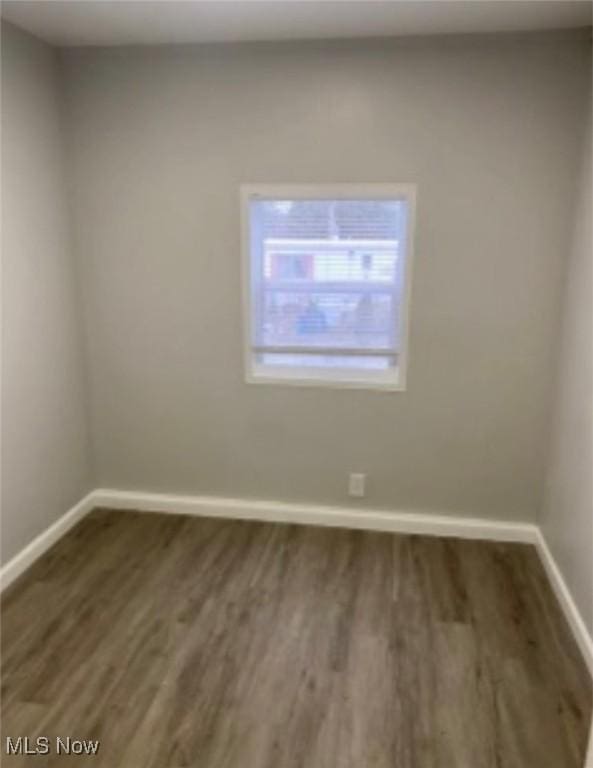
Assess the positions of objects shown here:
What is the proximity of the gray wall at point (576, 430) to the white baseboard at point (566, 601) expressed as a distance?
0.12ft

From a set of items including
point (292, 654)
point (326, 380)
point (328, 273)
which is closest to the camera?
point (292, 654)

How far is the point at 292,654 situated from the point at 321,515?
3.30ft

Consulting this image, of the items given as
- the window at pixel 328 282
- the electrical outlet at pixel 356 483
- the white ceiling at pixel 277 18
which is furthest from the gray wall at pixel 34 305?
the electrical outlet at pixel 356 483

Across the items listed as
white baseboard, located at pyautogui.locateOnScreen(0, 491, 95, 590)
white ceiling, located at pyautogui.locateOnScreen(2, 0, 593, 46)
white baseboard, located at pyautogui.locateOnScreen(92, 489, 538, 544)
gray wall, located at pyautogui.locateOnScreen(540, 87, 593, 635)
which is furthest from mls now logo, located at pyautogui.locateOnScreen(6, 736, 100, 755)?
white ceiling, located at pyautogui.locateOnScreen(2, 0, 593, 46)

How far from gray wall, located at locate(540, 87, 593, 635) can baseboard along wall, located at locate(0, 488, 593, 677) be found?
256 millimetres

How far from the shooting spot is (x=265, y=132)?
2.72 metres

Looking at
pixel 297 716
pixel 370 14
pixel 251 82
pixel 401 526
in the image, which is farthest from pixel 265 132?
pixel 297 716

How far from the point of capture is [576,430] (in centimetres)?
243

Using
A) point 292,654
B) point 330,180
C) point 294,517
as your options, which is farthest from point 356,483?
point 330,180

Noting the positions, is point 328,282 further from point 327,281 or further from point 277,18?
point 277,18

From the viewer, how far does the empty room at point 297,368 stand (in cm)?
214

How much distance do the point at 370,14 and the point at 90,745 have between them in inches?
111

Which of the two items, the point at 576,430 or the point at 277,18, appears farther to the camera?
the point at 576,430

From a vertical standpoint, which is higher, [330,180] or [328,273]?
[330,180]
